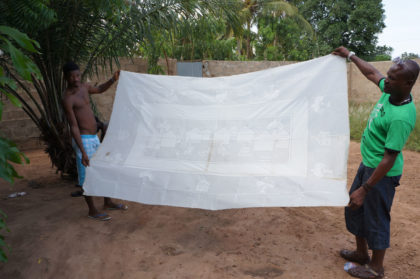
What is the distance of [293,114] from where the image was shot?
8.47 feet

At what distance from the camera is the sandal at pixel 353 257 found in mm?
2496

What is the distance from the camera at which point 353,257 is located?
257 centimetres

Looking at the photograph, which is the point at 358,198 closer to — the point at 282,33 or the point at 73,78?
the point at 73,78

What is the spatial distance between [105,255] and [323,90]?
2.41 metres

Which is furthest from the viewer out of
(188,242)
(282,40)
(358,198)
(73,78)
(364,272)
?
(282,40)

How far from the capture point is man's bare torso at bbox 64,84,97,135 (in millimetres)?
3271

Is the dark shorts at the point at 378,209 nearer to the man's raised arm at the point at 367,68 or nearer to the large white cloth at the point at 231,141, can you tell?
the large white cloth at the point at 231,141

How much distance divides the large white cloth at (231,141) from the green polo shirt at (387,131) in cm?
19

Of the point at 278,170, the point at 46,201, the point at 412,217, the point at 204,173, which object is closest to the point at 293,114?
the point at 278,170

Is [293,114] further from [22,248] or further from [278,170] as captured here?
[22,248]

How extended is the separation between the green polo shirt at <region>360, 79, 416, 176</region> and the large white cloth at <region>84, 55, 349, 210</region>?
0.19 metres

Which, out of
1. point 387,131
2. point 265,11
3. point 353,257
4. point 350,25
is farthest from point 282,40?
point 387,131

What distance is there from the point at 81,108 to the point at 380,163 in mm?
2905

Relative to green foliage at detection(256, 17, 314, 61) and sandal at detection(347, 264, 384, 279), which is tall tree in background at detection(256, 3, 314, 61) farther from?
sandal at detection(347, 264, 384, 279)
